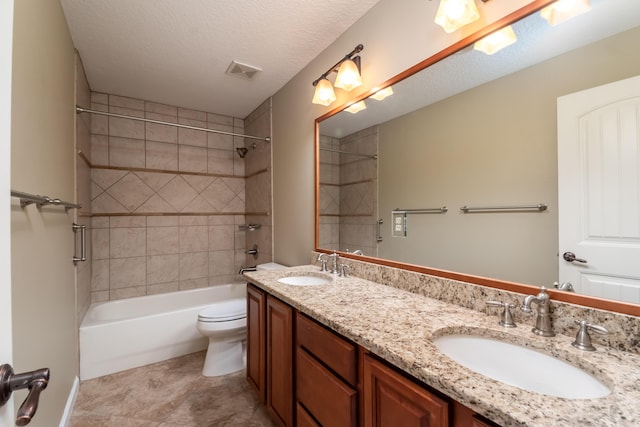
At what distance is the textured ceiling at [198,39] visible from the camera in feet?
5.29

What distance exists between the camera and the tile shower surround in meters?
2.78

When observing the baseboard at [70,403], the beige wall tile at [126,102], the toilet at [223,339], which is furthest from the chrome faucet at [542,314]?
the beige wall tile at [126,102]

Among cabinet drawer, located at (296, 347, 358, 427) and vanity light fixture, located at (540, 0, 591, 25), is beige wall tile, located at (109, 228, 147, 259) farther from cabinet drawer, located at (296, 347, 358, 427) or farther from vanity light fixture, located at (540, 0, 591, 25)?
vanity light fixture, located at (540, 0, 591, 25)

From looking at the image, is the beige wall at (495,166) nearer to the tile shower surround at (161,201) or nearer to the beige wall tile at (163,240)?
the tile shower surround at (161,201)

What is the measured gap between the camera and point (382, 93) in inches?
62.4

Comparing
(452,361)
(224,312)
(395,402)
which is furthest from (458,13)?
(224,312)

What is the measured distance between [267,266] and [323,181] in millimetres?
1039

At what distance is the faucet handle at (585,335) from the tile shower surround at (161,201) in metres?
3.25

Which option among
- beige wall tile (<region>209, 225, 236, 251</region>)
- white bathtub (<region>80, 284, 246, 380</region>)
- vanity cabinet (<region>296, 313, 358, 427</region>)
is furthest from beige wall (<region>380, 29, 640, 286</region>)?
beige wall tile (<region>209, 225, 236, 251</region>)

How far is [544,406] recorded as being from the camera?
534mm

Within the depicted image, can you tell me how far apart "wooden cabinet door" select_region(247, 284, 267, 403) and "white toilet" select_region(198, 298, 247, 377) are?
392 mm

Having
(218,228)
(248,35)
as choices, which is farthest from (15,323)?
(218,228)

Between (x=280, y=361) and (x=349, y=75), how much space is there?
1.65m

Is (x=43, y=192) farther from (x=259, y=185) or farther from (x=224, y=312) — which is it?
(x=259, y=185)
